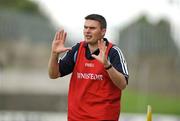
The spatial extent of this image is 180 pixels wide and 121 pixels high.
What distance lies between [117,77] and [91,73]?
1.34ft

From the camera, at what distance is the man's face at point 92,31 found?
8.42 metres

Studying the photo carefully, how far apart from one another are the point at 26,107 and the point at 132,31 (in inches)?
226

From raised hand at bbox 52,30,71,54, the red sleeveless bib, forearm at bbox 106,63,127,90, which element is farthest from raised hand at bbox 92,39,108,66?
raised hand at bbox 52,30,71,54

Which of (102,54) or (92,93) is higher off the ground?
(102,54)

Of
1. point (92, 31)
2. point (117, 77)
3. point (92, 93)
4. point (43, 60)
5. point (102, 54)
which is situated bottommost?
point (43, 60)

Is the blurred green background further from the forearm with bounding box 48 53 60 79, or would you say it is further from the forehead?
the forehead

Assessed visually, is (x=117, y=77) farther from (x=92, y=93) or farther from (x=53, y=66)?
(x=53, y=66)

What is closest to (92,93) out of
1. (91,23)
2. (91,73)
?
(91,73)

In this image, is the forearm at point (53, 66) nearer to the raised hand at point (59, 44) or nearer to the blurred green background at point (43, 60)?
the raised hand at point (59, 44)

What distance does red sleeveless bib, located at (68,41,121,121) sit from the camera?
8.45m

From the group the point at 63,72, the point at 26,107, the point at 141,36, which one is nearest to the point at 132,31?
the point at 141,36

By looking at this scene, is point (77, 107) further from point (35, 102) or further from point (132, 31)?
point (132, 31)

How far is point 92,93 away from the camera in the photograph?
849 cm

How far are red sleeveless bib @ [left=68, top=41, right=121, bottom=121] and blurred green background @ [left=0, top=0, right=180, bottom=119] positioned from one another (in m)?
16.5
